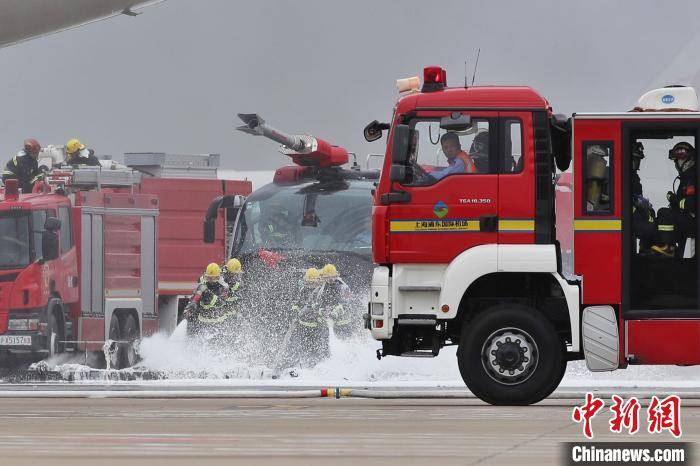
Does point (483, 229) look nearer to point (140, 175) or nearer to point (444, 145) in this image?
point (444, 145)

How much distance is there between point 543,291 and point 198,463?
4.99m

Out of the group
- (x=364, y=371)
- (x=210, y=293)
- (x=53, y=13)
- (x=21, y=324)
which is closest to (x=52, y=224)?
(x=21, y=324)

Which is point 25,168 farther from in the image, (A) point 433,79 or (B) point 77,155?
(A) point 433,79

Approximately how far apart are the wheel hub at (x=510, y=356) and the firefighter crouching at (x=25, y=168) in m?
13.6

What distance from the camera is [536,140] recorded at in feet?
39.7

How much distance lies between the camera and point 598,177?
1203cm

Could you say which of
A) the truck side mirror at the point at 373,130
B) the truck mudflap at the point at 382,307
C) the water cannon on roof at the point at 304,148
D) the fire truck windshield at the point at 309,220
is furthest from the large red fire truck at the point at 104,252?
the truck mudflap at the point at 382,307

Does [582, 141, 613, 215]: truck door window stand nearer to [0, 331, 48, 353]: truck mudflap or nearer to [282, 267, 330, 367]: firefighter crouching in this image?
[282, 267, 330, 367]: firefighter crouching

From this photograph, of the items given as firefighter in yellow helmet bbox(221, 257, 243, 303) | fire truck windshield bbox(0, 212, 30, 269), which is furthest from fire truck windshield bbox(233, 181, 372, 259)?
fire truck windshield bbox(0, 212, 30, 269)

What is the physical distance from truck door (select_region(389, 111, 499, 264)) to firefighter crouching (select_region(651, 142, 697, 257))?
4.68 ft

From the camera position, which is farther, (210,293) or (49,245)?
(210,293)

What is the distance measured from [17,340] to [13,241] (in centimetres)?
154

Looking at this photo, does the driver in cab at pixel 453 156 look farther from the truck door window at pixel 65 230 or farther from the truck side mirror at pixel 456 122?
the truck door window at pixel 65 230

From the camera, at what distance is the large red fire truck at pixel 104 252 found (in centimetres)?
2236
